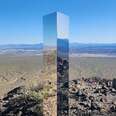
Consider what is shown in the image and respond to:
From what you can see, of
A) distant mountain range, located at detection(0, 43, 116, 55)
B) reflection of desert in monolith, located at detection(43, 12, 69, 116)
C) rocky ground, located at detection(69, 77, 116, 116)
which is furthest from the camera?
distant mountain range, located at detection(0, 43, 116, 55)

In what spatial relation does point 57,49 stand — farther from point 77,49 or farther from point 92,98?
point 77,49

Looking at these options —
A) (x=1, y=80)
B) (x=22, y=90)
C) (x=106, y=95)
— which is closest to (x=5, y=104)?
(x=22, y=90)

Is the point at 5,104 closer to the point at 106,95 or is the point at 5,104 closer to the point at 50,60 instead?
the point at 106,95

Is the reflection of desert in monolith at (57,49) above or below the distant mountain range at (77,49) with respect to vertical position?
above

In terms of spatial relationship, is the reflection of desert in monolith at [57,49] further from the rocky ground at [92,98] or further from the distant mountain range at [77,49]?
the distant mountain range at [77,49]

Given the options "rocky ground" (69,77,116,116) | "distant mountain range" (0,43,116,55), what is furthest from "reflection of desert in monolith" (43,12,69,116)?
"distant mountain range" (0,43,116,55)

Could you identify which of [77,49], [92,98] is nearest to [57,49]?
[92,98]

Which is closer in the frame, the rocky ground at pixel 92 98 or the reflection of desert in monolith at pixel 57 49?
the reflection of desert in monolith at pixel 57 49

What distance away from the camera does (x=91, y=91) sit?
396 inches

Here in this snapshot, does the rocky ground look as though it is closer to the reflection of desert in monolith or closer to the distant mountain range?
the reflection of desert in monolith

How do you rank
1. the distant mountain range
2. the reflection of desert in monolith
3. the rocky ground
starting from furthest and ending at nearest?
the distant mountain range
the rocky ground
the reflection of desert in monolith

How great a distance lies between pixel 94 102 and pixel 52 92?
337cm

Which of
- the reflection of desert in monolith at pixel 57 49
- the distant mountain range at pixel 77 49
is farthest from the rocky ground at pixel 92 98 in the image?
the distant mountain range at pixel 77 49

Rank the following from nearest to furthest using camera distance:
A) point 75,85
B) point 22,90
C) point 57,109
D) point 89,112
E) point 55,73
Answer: point 55,73, point 57,109, point 89,112, point 22,90, point 75,85
